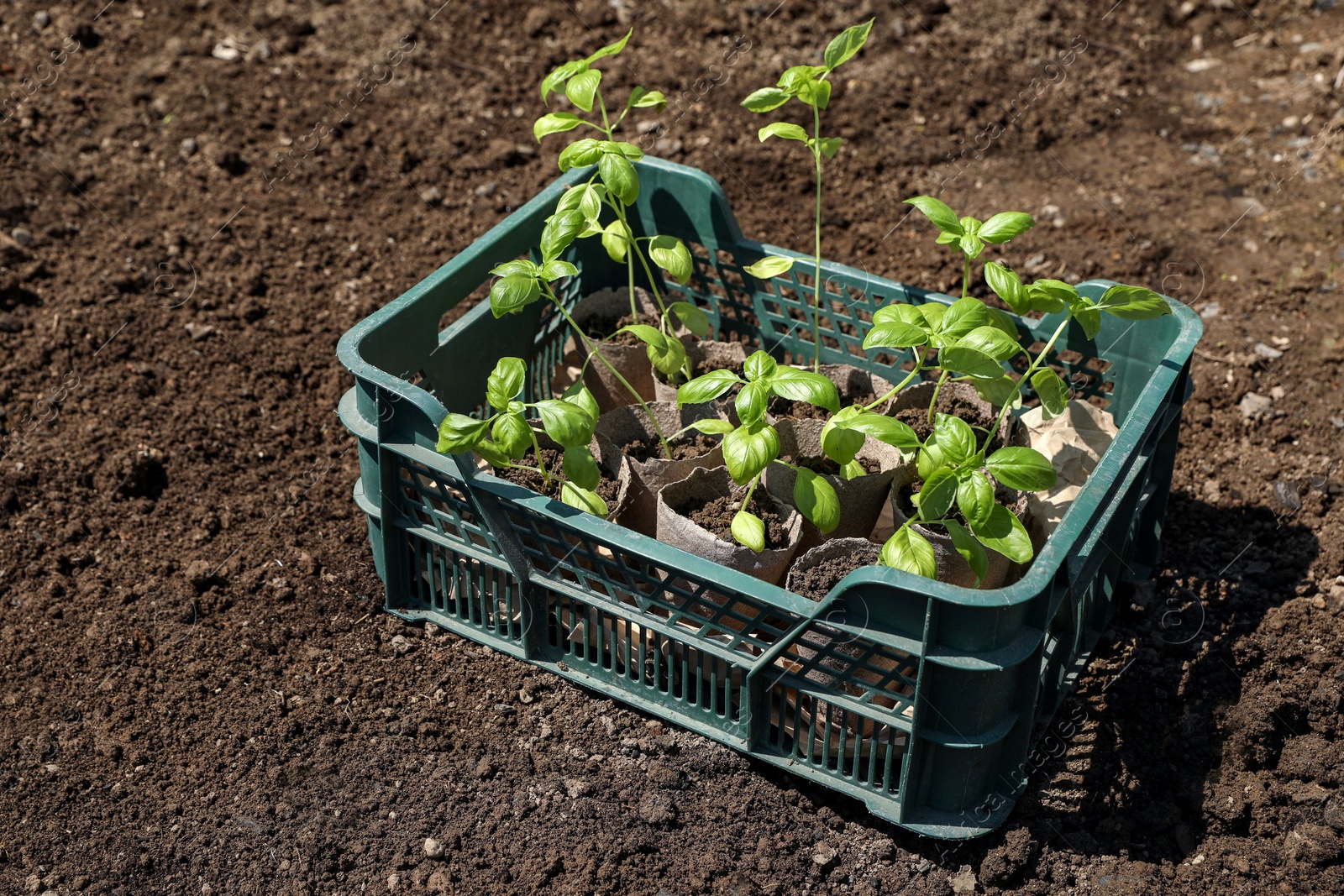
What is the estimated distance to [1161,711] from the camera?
8.30ft

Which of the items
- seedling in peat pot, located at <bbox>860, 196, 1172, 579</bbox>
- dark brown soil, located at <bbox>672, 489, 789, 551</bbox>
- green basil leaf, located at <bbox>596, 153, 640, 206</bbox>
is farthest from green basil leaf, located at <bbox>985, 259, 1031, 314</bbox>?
green basil leaf, located at <bbox>596, 153, 640, 206</bbox>

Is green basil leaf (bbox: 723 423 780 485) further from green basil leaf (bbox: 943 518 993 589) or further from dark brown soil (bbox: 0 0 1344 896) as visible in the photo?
dark brown soil (bbox: 0 0 1344 896)

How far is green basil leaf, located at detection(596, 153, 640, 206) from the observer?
2.46 m

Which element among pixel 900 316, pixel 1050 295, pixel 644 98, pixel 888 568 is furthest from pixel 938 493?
pixel 644 98

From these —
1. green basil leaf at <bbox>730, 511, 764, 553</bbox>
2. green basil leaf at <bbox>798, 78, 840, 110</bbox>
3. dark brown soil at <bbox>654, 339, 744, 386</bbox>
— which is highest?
green basil leaf at <bbox>798, 78, 840, 110</bbox>

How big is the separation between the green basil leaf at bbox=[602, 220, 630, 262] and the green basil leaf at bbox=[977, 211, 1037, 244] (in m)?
0.76

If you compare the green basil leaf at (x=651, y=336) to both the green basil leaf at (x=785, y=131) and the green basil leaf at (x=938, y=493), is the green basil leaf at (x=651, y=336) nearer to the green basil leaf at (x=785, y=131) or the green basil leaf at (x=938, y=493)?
the green basil leaf at (x=785, y=131)

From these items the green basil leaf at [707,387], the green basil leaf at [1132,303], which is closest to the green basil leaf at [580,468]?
the green basil leaf at [707,387]

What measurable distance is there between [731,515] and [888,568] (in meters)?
0.49

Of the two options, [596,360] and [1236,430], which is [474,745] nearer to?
[596,360]

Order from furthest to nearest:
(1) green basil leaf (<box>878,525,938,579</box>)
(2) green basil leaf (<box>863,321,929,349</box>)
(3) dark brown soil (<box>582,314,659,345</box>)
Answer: (3) dark brown soil (<box>582,314,659,345</box>), (2) green basil leaf (<box>863,321,929,349</box>), (1) green basil leaf (<box>878,525,938,579</box>)

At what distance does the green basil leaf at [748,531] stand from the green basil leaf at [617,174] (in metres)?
0.69

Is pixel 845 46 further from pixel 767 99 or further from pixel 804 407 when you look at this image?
pixel 804 407

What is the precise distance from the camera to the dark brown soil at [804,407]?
269 cm
